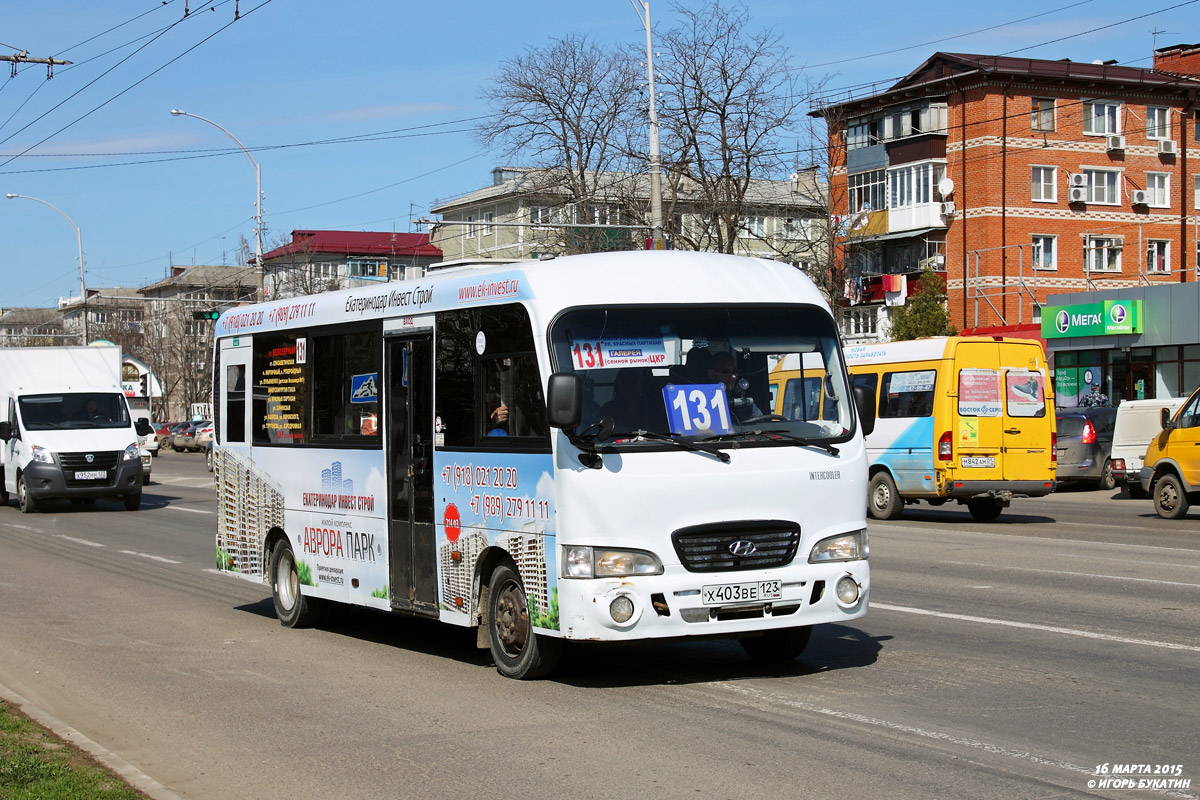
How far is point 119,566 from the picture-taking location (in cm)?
1781

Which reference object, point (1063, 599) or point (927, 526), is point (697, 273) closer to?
point (1063, 599)

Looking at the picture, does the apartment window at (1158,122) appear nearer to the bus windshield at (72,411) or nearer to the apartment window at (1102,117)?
the apartment window at (1102,117)

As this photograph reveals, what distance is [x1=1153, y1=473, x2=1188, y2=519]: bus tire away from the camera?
2309cm

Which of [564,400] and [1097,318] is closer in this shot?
[564,400]

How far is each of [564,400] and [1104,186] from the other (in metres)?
64.5


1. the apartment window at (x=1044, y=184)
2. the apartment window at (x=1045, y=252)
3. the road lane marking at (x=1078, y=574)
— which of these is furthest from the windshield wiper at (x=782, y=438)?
the apartment window at (x=1044, y=184)

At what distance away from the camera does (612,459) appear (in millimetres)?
8547

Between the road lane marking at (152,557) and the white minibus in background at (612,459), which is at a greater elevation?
the white minibus in background at (612,459)

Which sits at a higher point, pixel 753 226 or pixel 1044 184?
pixel 753 226

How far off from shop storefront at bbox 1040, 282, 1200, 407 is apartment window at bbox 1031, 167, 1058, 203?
1892 centimetres

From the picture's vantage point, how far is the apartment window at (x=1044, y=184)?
215ft

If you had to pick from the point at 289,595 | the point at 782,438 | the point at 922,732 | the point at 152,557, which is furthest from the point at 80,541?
the point at 922,732

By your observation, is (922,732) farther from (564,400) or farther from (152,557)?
(152,557)

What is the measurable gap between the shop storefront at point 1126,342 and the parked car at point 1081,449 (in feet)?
37.6
